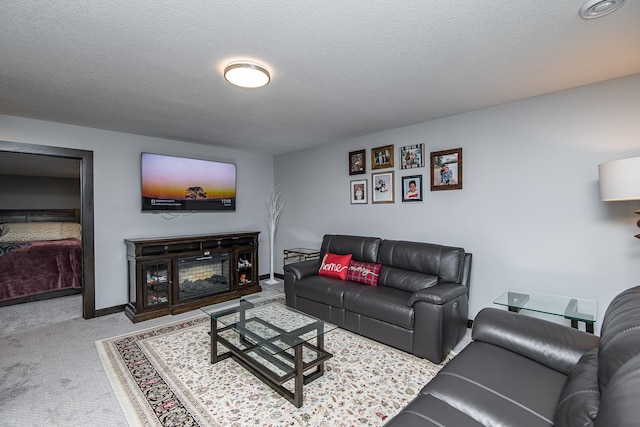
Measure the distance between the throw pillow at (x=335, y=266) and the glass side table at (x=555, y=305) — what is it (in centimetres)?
163

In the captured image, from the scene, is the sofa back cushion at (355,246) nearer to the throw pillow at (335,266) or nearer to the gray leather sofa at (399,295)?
the gray leather sofa at (399,295)

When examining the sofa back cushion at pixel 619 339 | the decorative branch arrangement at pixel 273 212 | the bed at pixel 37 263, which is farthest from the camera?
the decorative branch arrangement at pixel 273 212

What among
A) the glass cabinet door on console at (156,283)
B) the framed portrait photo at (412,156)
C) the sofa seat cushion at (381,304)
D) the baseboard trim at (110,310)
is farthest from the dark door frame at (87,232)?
the framed portrait photo at (412,156)

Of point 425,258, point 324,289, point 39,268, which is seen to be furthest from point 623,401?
point 39,268

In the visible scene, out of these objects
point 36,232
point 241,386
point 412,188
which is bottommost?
point 241,386

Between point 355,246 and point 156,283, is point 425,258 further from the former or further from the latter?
point 156,283

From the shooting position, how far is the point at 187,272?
4.02 meters

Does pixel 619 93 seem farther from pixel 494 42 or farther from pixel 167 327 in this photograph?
pixel 167 327

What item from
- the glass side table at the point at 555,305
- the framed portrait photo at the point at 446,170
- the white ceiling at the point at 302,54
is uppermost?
the white ceiling at the point at 302,54

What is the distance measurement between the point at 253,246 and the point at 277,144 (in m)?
1.67

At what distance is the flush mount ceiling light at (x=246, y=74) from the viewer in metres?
2.06

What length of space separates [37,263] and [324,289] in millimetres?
4341

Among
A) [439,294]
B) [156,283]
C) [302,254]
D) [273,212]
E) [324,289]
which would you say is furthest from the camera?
[273,212]

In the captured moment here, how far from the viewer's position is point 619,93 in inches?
93.1
